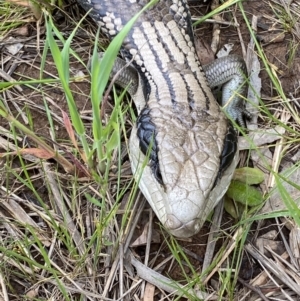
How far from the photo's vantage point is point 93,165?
3279 mm

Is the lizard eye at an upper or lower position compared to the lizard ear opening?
lower

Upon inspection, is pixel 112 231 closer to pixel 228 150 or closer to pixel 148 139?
pixel 148 139

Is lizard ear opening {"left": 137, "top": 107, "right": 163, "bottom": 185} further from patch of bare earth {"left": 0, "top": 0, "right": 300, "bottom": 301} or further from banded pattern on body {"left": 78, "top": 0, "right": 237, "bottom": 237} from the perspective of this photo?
patch of bare earth {"left": 0, "top": 0, "right": 300, "bottom": 301}

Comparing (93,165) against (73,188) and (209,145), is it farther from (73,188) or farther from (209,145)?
(209,145)

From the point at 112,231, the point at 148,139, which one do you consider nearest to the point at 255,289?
the point at 112,231

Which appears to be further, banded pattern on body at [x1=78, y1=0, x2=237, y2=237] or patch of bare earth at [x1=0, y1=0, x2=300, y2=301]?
patch of bare earth at [x1=0, y1=0, x2=300, y2=301]

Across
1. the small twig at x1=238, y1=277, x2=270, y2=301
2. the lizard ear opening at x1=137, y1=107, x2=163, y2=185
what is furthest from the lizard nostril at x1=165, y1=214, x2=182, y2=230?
the small twig at x1=238, y1=277, x2=270, y2=301

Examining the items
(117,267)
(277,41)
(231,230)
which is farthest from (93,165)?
(277,41)

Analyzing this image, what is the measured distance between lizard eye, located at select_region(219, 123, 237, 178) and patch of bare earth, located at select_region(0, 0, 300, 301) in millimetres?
108

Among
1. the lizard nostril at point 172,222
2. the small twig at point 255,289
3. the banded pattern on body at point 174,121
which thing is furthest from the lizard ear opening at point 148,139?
Answer: the small twig at point 255,289

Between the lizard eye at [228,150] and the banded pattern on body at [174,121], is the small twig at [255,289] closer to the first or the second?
the banded pattern on body at [174,121]

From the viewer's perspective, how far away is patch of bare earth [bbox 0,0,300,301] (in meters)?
3.10

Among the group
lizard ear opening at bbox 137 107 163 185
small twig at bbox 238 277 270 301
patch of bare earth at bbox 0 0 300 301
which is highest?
lizard ear opening at bbox 137 107 163 185

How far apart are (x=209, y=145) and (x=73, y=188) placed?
0.69m
